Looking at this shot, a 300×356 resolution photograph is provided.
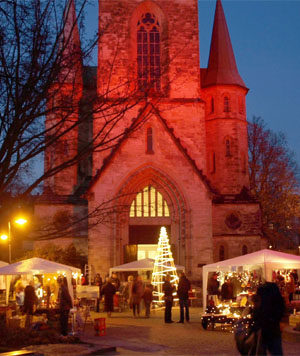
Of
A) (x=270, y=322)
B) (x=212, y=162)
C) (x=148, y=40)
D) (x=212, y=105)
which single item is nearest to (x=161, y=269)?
(x=212, y=162)

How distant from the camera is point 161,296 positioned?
24828mm

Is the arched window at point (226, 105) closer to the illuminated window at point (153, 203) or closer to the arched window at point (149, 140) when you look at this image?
the arched window at point (149, 140)

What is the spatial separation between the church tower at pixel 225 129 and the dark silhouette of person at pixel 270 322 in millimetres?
24534

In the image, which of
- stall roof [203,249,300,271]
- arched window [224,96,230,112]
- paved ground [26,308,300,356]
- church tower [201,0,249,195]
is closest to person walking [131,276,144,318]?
paved ground [26,308,300,356]

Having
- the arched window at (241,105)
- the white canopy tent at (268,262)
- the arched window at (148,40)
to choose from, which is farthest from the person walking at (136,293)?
the arched window at (241,105)

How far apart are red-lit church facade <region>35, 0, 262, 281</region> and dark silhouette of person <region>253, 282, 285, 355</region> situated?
20.1 m

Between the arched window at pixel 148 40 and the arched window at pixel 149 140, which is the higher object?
the arched window at pixel 148 40

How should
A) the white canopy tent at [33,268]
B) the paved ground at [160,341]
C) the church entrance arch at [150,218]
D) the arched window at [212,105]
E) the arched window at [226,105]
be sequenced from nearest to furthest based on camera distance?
the paved ground at [160,341] → the white canopy tent at [33,268] → the church entrance arch at [150,218] → the arched window at [226,105] → the arched window at [212,105]

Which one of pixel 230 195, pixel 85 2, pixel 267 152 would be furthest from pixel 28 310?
pixel 267 152

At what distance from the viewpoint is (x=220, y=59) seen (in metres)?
35.0

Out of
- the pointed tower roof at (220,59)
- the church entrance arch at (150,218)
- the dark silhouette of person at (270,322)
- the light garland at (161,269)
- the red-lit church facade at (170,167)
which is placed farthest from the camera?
the pointed tower roof at (220,59)

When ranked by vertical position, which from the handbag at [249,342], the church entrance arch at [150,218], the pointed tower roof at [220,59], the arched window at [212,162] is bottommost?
the handbag at [249,342]

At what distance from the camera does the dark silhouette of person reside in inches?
310

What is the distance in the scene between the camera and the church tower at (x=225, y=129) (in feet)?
107
